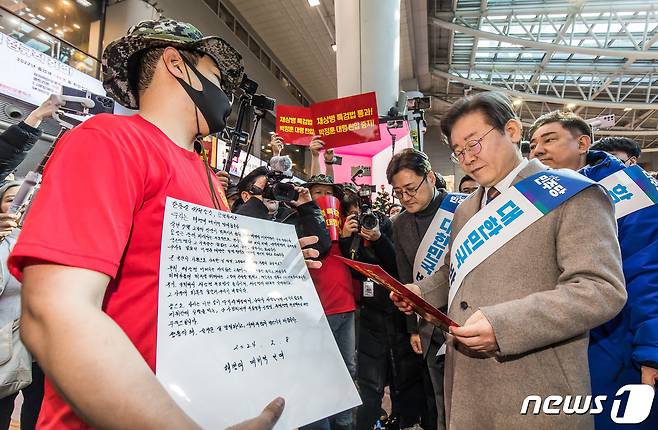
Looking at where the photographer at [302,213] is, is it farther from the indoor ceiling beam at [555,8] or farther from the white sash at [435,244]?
the indoor ceiling beam at [555,8]

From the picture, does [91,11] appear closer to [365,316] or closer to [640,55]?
[365,316]

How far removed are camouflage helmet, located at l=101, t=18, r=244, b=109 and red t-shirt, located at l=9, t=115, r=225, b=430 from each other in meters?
0.24

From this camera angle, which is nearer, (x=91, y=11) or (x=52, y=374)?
(x=52, y=374)

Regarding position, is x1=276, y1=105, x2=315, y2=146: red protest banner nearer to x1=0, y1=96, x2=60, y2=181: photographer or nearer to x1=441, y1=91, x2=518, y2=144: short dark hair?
x1=0, y1=96, x2=60, y2=181: photographer

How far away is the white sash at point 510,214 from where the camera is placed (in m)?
1.14

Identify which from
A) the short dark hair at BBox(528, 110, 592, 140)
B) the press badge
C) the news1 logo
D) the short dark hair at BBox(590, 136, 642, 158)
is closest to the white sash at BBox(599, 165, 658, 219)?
the short dark hair at BBox(528, 110, 592, 140)

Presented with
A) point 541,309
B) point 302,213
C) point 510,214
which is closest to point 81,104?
point 302,213

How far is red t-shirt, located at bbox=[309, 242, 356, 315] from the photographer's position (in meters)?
2.45

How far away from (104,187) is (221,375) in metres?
0.35

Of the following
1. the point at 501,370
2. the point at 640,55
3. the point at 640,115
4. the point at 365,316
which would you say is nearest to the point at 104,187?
the point at 501,370

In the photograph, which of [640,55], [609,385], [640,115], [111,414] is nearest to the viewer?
[111,414]

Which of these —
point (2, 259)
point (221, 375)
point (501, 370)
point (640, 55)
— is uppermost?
point (640, 55)

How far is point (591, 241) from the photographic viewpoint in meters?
1.02

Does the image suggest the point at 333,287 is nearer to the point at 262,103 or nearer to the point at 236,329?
the point at 262,103
